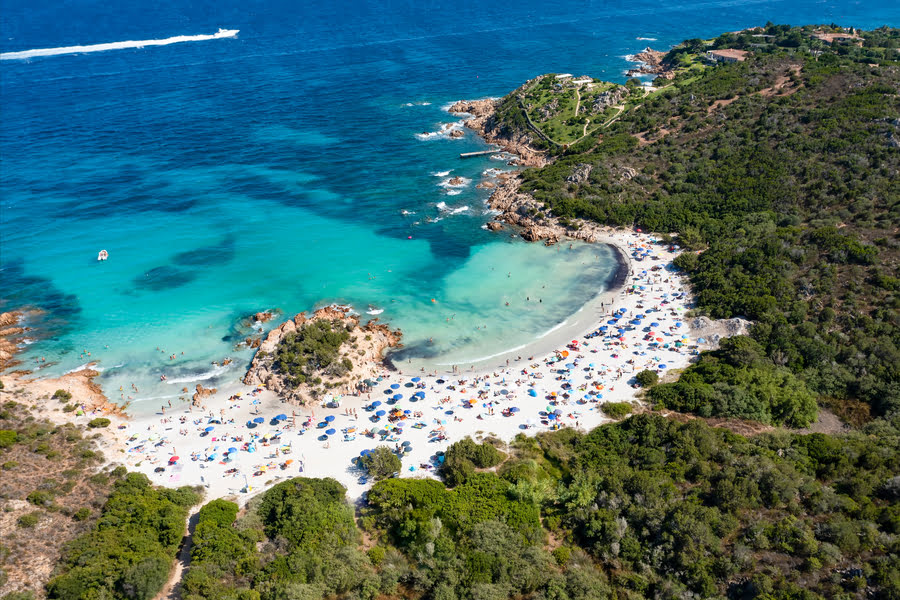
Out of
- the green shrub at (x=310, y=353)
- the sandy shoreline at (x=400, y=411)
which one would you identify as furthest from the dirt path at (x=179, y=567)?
the green shrub at (x=310, y=353)

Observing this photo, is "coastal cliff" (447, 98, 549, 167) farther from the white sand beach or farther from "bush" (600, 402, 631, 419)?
"bush" (600, 402, 631, 419)

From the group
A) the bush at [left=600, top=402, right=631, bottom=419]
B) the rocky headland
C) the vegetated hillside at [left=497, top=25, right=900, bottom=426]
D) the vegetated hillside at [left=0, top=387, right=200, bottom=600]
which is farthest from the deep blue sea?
the vegetated hillside at [left=497, top=25, right=900, bottom=426]

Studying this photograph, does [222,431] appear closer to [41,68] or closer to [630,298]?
[630,298]

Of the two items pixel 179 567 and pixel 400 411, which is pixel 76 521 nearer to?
pixel 179 567

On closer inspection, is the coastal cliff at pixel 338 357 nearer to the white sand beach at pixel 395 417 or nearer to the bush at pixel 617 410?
the white sand beach at pixel 395 417

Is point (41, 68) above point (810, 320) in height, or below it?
above

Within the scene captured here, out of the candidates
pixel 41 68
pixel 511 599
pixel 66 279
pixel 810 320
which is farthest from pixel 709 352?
pixel 41 68
